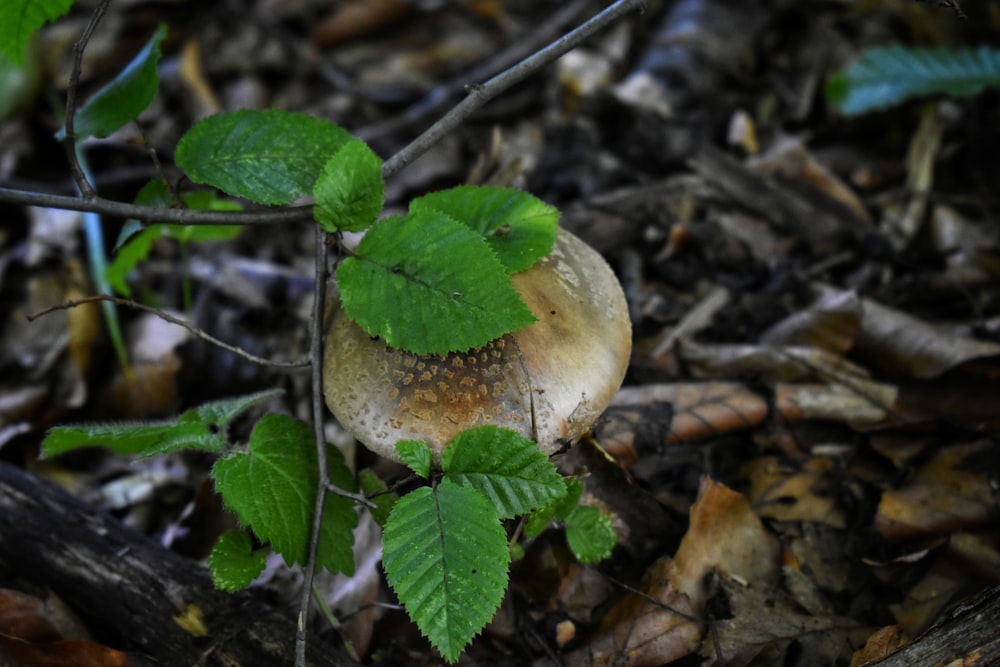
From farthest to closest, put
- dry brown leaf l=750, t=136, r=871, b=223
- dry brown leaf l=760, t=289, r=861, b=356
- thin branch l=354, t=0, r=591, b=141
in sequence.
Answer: thin branch l=354, t=0, r=591, b=141 → dry brown leaf l=750, t=136, r=871, b=223 → dry brown leaf l=760, t=289, r=861, b=356

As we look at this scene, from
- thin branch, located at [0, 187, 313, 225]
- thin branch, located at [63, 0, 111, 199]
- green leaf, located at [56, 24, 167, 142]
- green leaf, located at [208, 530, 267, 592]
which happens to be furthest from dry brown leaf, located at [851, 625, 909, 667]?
green leaf, located at [56, 24, 167, 142]

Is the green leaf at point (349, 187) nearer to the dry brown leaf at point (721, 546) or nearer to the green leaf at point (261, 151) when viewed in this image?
the green leaf at point (261, 151)

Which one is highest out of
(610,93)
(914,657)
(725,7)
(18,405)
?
(725,7)

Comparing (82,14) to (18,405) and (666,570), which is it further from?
(666,570)

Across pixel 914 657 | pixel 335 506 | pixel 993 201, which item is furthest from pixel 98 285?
pixel 993 201

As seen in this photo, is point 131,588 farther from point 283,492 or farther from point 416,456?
point 416,456

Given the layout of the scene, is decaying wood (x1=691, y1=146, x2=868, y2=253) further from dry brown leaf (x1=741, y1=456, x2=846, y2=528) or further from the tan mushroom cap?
the tan mushroom cap
